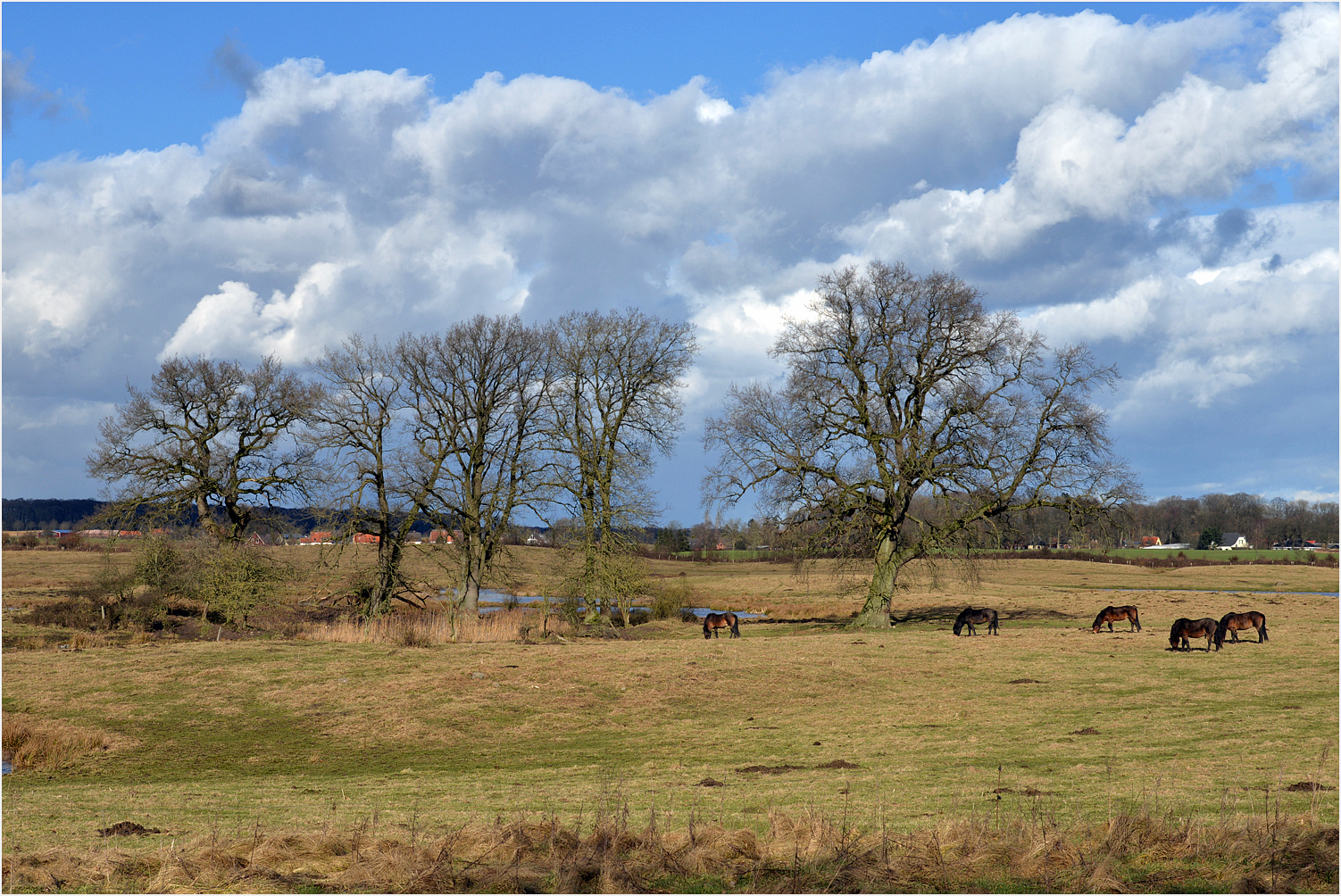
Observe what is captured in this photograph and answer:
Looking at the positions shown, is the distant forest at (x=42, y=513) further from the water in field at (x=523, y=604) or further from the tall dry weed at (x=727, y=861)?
the tall dry weed at (x=727, y=861)

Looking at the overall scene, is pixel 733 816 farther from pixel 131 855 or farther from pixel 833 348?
pixel 833 348

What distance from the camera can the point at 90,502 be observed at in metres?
164

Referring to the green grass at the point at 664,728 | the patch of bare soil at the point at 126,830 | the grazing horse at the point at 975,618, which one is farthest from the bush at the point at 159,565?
the patch of bare soil at the point at 126,830

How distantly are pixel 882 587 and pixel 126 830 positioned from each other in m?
31.3

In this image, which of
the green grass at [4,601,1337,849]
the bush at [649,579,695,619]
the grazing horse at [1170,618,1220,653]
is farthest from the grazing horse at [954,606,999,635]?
the bush at [649,579,695,619]

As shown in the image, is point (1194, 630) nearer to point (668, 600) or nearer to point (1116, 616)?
point (1116, 616)

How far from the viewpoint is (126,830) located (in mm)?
10414

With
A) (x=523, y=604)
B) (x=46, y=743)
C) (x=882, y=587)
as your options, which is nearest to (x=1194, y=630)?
(x=882, y=587)

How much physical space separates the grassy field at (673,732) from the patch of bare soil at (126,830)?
0.21m

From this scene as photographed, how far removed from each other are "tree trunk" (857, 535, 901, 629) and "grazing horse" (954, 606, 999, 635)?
12.1 ft

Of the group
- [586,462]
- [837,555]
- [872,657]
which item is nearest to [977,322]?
[837,555]

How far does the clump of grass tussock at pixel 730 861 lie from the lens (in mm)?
7762

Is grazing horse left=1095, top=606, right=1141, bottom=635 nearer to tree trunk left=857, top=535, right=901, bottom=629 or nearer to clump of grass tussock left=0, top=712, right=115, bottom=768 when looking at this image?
tree trunk left=857, top=535, right=901, bottom=629

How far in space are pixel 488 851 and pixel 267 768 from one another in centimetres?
971
